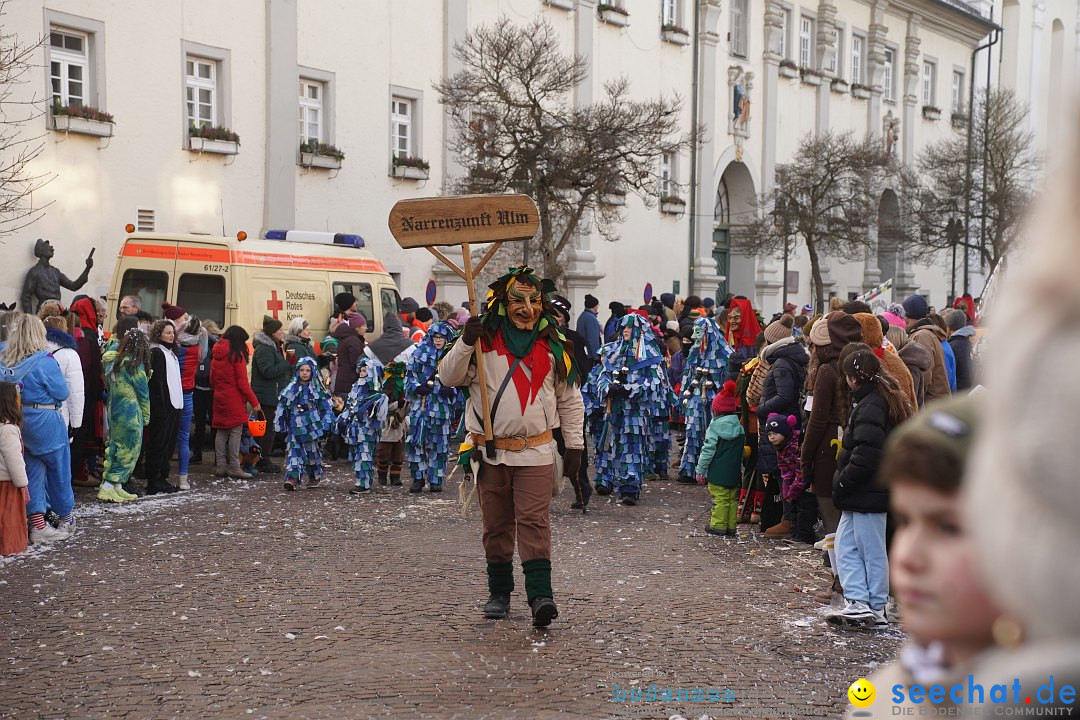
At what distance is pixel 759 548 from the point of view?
9570 mm

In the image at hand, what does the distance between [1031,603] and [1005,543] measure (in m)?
0.06

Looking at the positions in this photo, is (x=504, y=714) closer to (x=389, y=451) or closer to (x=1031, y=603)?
(x=1031, y=603)

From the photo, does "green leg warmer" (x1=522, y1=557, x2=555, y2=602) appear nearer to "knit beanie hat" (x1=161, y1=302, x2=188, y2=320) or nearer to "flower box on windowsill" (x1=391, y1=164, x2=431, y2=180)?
"knit beanie hat" (x1=161, y1=302, x2=188, y2=320)

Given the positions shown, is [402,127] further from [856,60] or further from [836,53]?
[856,60]

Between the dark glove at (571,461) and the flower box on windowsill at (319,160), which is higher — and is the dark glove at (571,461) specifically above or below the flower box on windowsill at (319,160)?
below

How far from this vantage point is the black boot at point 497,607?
7043mm

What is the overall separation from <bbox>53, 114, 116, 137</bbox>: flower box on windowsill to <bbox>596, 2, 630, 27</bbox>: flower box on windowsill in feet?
42.7

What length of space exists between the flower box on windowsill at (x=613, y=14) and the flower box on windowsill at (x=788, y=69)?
7.97 metres

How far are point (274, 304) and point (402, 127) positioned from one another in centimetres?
941

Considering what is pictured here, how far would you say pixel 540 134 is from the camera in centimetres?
2114

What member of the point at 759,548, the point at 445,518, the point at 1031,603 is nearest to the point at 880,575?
the point at 759,548

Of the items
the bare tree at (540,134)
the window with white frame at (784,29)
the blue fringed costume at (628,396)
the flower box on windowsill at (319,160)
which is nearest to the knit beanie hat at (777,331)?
the blue fringed costume at (628,396)

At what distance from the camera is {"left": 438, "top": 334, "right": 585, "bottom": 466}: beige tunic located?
22.3 ft

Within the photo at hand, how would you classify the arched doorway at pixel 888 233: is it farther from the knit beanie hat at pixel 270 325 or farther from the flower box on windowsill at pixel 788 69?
the knit beanie hat at pixel 270 325
